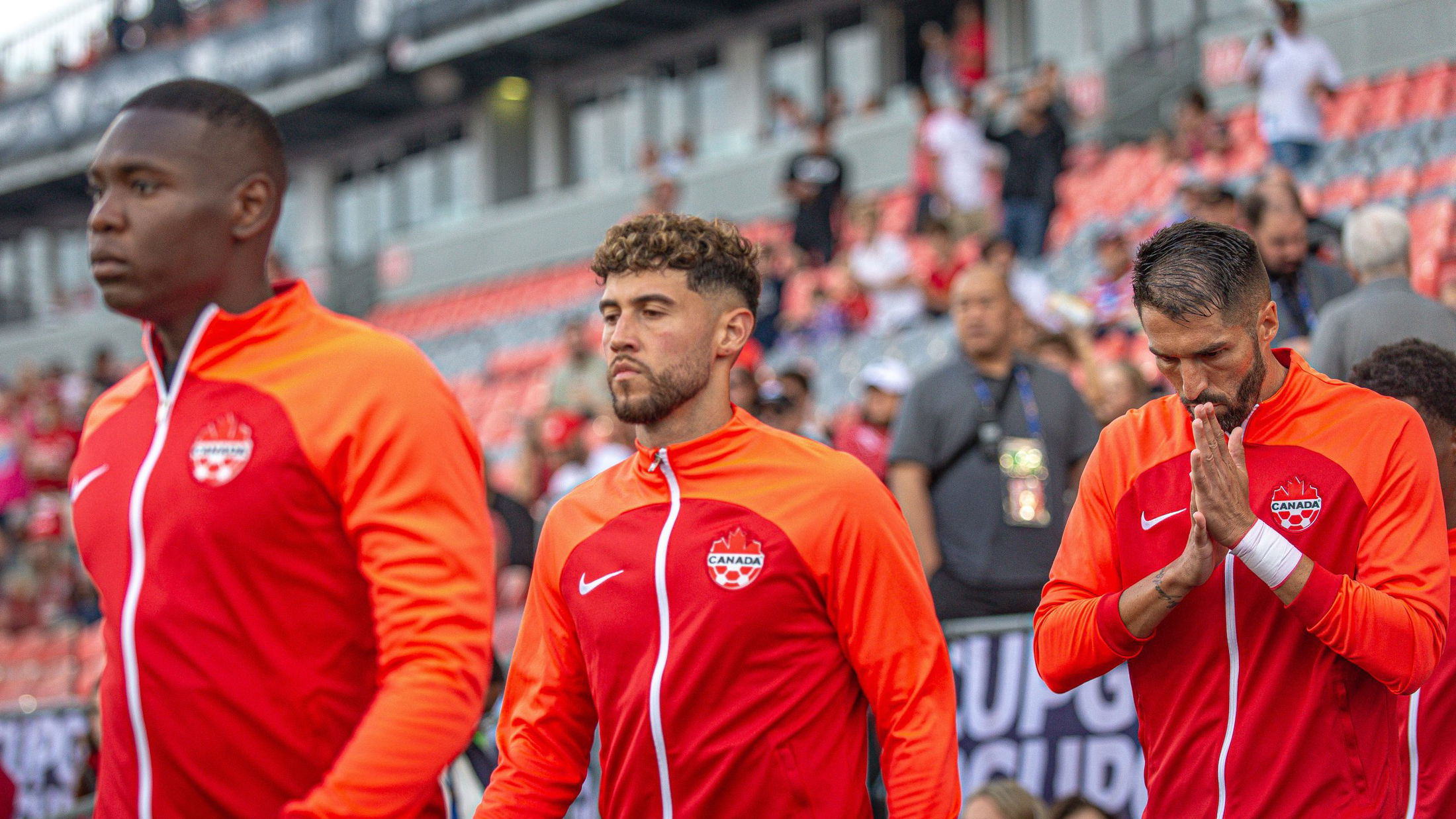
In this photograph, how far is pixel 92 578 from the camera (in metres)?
2.81

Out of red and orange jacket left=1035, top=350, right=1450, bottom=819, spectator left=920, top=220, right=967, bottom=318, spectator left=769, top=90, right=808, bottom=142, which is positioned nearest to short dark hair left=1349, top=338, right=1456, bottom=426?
red and orange jacket left=1035, top=350, right=1450, bottom=819

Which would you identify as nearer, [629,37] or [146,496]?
[146,496]

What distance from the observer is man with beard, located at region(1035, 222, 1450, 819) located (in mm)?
2879

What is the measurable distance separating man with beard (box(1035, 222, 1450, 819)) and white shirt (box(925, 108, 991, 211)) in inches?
472

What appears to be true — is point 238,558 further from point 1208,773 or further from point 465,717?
point 1208,773

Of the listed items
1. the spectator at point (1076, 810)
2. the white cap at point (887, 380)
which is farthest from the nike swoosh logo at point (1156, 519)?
the white cap at point (887, 380)

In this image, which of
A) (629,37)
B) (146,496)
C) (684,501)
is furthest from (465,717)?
(629,37)

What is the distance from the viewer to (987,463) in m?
5.96

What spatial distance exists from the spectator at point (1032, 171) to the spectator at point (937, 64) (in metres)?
4.57

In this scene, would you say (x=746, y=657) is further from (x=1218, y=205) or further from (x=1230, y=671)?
(x=1218, y=205)

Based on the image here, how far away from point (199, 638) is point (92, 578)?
34cm

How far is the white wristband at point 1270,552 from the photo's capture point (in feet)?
9.38

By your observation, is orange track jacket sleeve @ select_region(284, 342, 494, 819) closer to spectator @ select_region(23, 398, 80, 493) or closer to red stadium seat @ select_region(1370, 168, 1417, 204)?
red stadium seat @ select_region(1370, 168, 1417, 204)

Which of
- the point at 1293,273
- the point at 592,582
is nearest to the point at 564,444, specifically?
the point at 1293,273
